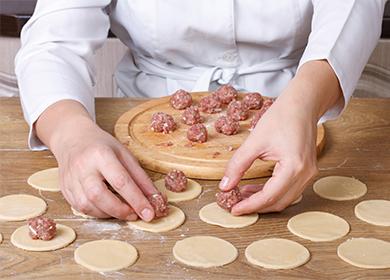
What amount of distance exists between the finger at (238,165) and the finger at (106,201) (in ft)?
0.50

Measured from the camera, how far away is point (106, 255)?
1.11m

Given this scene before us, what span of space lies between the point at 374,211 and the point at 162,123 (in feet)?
1.44

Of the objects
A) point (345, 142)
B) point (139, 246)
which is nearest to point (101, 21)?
point (345, 142)

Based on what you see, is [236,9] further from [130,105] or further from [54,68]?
[54,68]

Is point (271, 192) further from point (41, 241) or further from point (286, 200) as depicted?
point (41, 241)

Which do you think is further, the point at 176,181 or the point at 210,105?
the point at 210,105

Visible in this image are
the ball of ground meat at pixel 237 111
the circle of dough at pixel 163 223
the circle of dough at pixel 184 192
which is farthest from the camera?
the ball of ground meat at pixel 237 111

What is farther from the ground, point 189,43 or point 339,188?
point 189,43

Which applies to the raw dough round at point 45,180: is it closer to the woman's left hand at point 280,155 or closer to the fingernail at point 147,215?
the fingernail at point 147,215

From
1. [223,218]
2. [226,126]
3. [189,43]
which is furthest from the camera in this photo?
[189,43]

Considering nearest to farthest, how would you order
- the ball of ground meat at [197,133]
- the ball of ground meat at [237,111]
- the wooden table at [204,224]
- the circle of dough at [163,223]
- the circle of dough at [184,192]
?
the wooden table at [204,224], the circle of dough at [163,223], the circle of dough at [184,192], the ball of ground meat at [197,133], the ball of ground meat at [237,111]

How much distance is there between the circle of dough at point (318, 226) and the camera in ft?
3.84

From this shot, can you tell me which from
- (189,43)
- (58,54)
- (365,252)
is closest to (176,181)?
(365,252)

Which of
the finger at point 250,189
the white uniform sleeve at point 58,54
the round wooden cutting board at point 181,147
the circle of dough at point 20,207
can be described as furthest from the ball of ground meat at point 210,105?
the circle of dough at point 20,207
